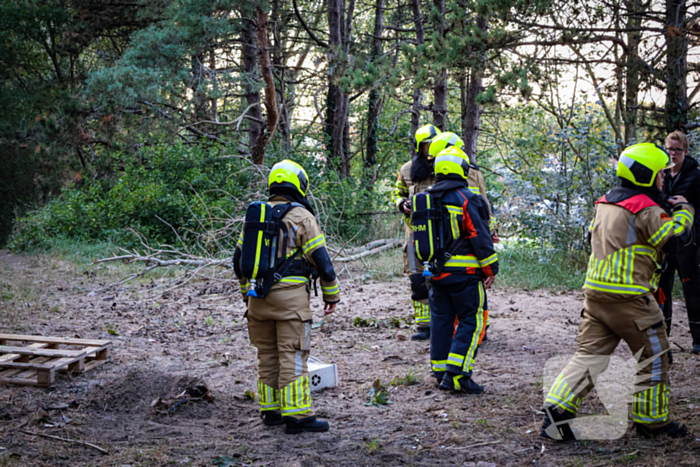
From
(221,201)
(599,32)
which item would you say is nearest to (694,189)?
(599,32)

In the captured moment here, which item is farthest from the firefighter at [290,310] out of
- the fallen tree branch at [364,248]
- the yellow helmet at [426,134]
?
the fallen tree branch at [364,248]

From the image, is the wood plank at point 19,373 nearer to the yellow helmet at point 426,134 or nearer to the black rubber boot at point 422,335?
the black rubber boot at point 422,335

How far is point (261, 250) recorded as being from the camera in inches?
159

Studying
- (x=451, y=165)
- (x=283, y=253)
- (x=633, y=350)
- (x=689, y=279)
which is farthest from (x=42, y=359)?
(x=689, y=279)

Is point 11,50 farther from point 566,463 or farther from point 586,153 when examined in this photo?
point 566,463

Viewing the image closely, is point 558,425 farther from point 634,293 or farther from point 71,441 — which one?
point 71,441

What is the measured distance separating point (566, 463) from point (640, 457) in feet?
1.46

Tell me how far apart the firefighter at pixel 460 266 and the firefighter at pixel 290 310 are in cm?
109

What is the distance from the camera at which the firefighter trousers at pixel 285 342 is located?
412 cm

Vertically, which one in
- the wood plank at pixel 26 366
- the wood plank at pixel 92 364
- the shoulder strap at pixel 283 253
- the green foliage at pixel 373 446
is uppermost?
the shoulder strap at pixel 283 253

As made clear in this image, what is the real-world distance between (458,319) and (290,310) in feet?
5.39

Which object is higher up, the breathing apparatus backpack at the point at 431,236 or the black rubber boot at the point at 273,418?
the breathing apparatus backpack at the point at 431,236

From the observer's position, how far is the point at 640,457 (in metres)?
3.61

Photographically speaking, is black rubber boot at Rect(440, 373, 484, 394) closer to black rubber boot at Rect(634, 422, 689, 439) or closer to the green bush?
black rubber boot at Rect(634, 422, 689, 439)
